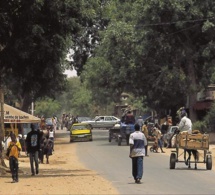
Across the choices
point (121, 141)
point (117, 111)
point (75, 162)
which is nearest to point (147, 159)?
point (75, 162)

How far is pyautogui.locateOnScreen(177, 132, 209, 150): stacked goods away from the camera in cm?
2281

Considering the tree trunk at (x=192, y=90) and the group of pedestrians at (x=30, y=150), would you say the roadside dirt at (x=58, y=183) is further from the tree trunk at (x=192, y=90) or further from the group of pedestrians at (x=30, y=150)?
the tree trunk at (x=192, y=90)

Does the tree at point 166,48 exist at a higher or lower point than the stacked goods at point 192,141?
higher

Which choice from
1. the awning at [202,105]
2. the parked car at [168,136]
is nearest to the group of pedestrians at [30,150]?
the parked car at [168,136]

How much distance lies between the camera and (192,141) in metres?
22.9

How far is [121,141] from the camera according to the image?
4450 centimetres

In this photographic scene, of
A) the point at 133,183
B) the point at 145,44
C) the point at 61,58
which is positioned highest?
the point at 145,44

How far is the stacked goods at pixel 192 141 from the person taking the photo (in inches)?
898

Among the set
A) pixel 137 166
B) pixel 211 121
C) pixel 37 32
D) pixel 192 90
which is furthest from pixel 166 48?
pixel 137 166

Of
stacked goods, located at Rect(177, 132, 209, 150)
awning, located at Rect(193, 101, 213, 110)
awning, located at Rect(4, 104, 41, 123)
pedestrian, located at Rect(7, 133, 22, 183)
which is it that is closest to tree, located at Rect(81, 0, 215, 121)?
awning, located at Rect(193, 101, 213, 110)

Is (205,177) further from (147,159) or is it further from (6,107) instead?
(6,107)

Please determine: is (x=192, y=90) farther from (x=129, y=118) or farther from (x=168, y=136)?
(x=129, y=118)

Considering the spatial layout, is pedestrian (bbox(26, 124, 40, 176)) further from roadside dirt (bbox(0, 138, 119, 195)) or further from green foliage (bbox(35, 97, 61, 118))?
green foliage (bbox(35, 97, 61, 118))

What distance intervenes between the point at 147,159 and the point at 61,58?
7.77 meters
